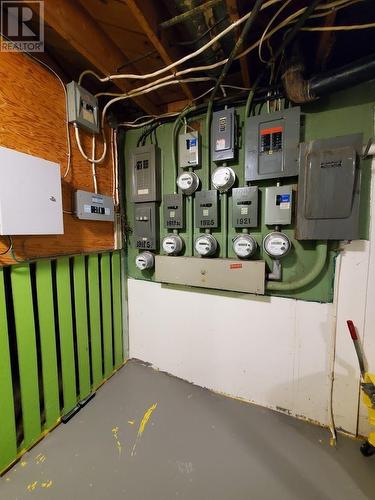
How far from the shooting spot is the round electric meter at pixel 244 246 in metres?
1.38

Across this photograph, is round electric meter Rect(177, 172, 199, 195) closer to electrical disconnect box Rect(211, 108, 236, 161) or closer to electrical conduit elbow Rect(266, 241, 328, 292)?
electrical disconnect box Rect(211, 108, 236, 161)

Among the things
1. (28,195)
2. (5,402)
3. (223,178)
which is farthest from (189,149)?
(5,402)

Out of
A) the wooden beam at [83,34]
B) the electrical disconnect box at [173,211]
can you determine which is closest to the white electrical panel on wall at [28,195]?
the wooden beam at [83,34]

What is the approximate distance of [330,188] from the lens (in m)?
1.16

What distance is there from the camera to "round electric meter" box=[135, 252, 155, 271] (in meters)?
1.75

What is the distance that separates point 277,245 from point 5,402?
1799mm

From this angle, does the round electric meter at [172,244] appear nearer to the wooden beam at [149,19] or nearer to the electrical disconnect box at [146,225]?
the electrical disconnect box at [146,225]

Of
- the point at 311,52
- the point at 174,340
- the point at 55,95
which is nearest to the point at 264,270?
the point at 174,340

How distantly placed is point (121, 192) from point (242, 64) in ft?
4.26

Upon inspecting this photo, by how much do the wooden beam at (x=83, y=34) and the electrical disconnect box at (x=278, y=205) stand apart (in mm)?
1232

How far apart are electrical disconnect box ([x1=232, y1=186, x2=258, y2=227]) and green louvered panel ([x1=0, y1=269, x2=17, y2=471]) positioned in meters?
1.42

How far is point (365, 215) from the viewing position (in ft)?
3.93

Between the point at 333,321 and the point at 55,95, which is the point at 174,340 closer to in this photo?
the point at 333,321

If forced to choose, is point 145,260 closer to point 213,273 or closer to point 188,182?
point 213,273
